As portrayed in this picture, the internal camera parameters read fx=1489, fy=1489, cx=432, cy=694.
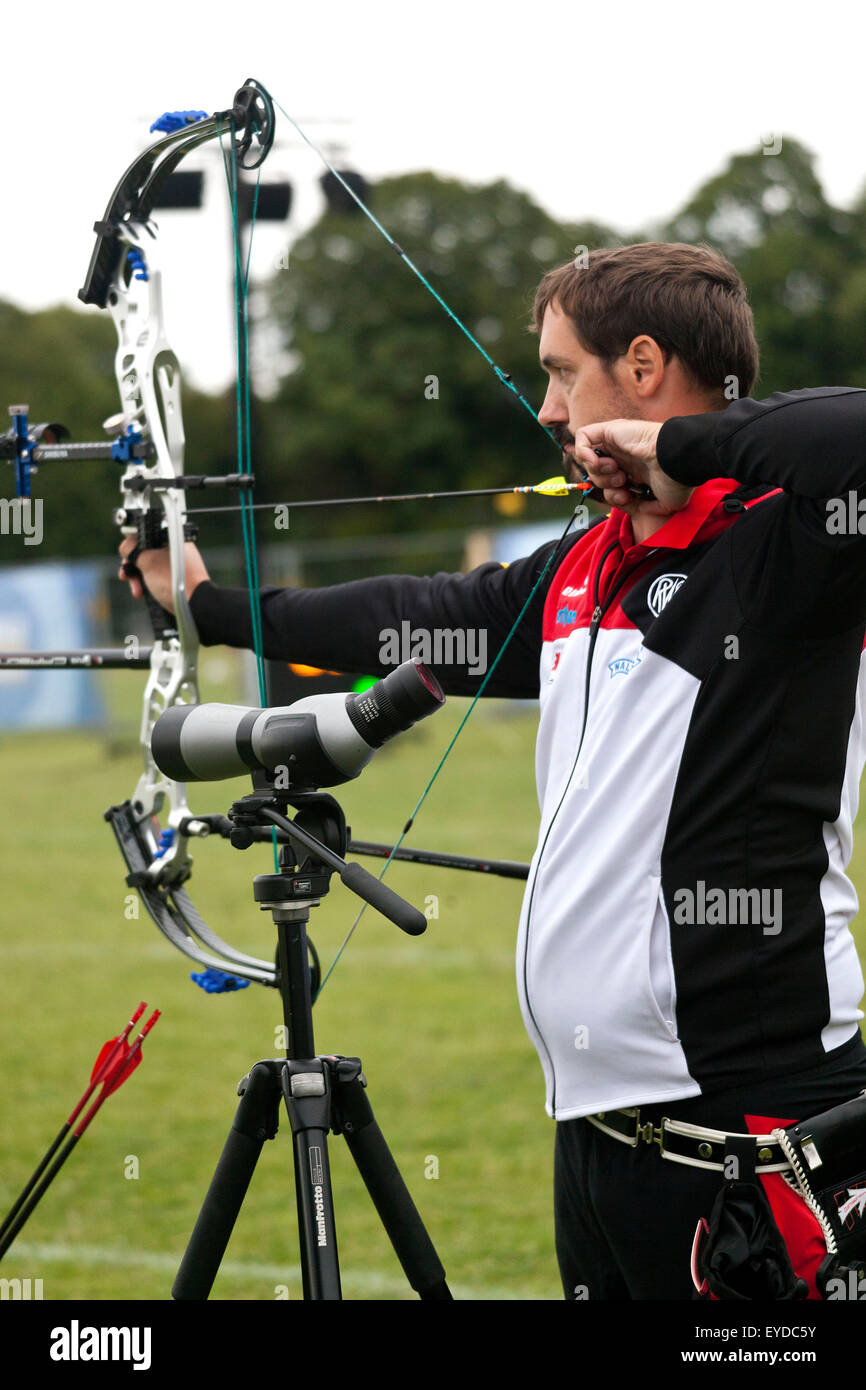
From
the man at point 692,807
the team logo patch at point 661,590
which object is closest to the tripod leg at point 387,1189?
the man at point 692,807

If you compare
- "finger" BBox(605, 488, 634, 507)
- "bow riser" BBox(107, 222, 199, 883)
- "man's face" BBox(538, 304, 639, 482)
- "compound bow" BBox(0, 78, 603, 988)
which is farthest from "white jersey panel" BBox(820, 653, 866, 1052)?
"bow riser" BBox(107, 222, 199, 883)

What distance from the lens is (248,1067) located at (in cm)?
566

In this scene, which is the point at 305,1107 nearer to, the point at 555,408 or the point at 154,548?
the point at 555,408

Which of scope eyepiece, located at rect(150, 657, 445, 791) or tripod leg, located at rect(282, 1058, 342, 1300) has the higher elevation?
scope eyepiece, located at rect(150, 657, 445, 791)

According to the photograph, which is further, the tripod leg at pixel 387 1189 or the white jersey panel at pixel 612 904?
the tripod leg at pixel 387 1189

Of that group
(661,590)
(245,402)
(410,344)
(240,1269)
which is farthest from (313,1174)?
(410,344)

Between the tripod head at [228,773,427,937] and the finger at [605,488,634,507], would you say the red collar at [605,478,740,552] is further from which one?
the tripod head at [228,773,427,937]

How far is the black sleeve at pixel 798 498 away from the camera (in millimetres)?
1780

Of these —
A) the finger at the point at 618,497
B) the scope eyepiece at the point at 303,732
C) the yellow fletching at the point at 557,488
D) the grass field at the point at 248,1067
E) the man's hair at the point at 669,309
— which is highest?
the man's hair at the point at 669,309

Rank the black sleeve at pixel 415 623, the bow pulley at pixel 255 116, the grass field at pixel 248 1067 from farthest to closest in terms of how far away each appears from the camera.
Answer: the grass field at pixel 248 1067 → the bow pulley at pixel 255 116 → the black sleeve at pixel 415 623

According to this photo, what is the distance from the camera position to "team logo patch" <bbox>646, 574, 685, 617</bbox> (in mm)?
1976

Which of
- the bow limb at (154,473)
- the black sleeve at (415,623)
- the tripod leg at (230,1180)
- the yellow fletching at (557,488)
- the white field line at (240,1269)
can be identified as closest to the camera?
the tripod leg at (230,1180)

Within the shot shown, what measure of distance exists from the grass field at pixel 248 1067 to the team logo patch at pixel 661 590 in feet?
5.03

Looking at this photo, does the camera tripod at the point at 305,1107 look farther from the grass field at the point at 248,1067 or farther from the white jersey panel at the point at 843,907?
the grass field at the point at 248,1067
